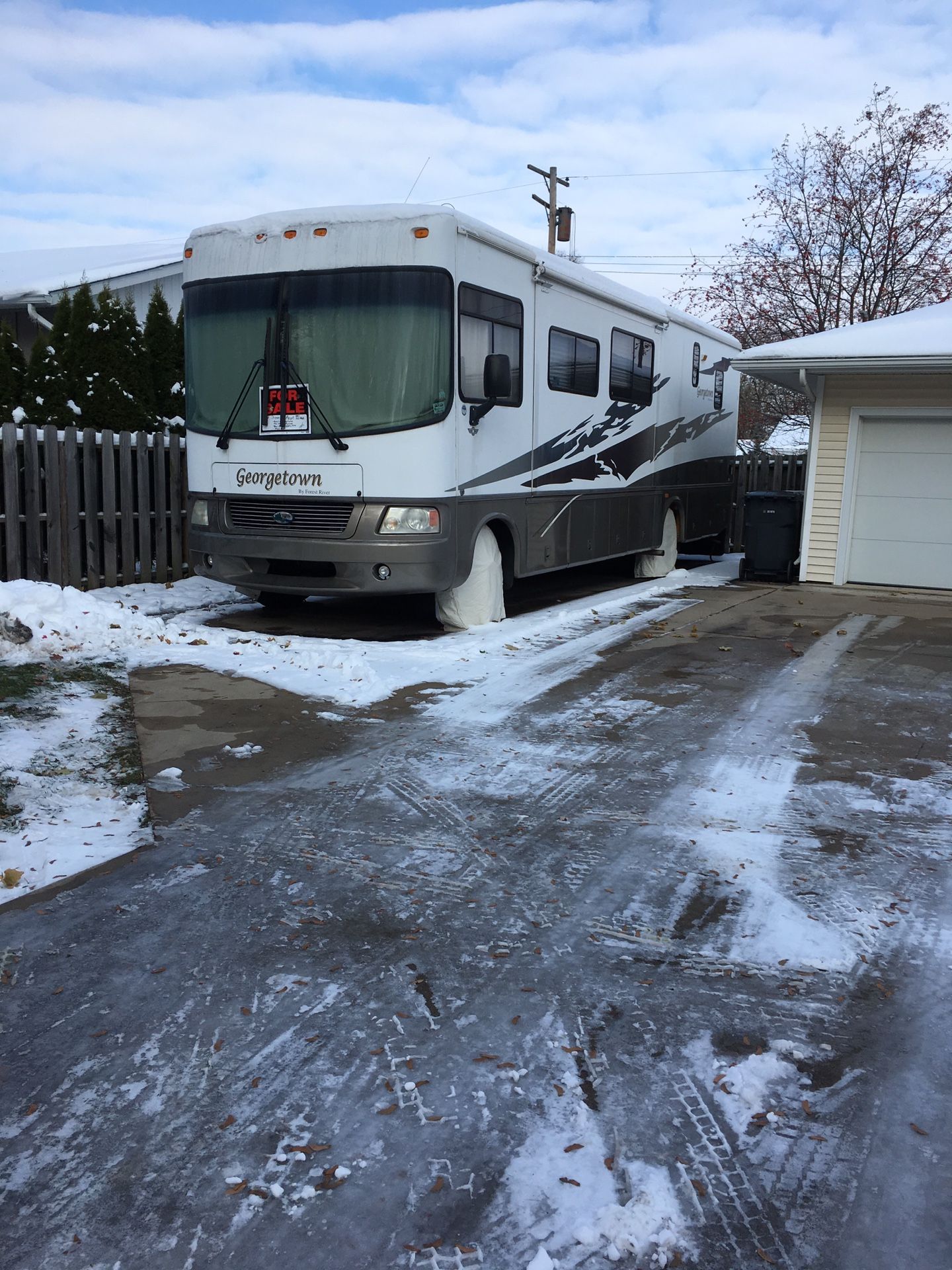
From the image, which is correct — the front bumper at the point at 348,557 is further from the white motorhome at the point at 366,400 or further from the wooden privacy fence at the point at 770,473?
the wooden privacy fence at the point at 770,473

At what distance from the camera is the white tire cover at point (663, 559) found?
46.1ft

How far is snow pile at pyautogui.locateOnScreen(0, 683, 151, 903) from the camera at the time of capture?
421 centimetres

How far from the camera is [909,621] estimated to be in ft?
34.4

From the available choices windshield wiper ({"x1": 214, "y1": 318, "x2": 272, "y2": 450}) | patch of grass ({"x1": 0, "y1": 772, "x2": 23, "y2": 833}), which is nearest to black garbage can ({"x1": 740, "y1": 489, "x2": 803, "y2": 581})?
windshield wiper ({"x1": 214, "y1": 318, "x2": 272, "y2": 450})

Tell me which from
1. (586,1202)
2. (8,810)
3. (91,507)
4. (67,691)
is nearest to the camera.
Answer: (586,1202)

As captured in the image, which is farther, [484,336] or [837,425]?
[837,425]

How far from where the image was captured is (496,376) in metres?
8.69

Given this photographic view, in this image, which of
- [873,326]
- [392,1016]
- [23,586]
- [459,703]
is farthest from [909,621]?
[392,1016]

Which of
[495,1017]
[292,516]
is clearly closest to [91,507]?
[292,516]

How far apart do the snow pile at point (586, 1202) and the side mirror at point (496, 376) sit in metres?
6.85

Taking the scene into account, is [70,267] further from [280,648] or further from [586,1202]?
[586,1202]

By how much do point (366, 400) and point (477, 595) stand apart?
6.36 feet

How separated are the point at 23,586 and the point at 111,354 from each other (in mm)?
5564

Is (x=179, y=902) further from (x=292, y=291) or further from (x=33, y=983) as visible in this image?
(x=292, y=291)
